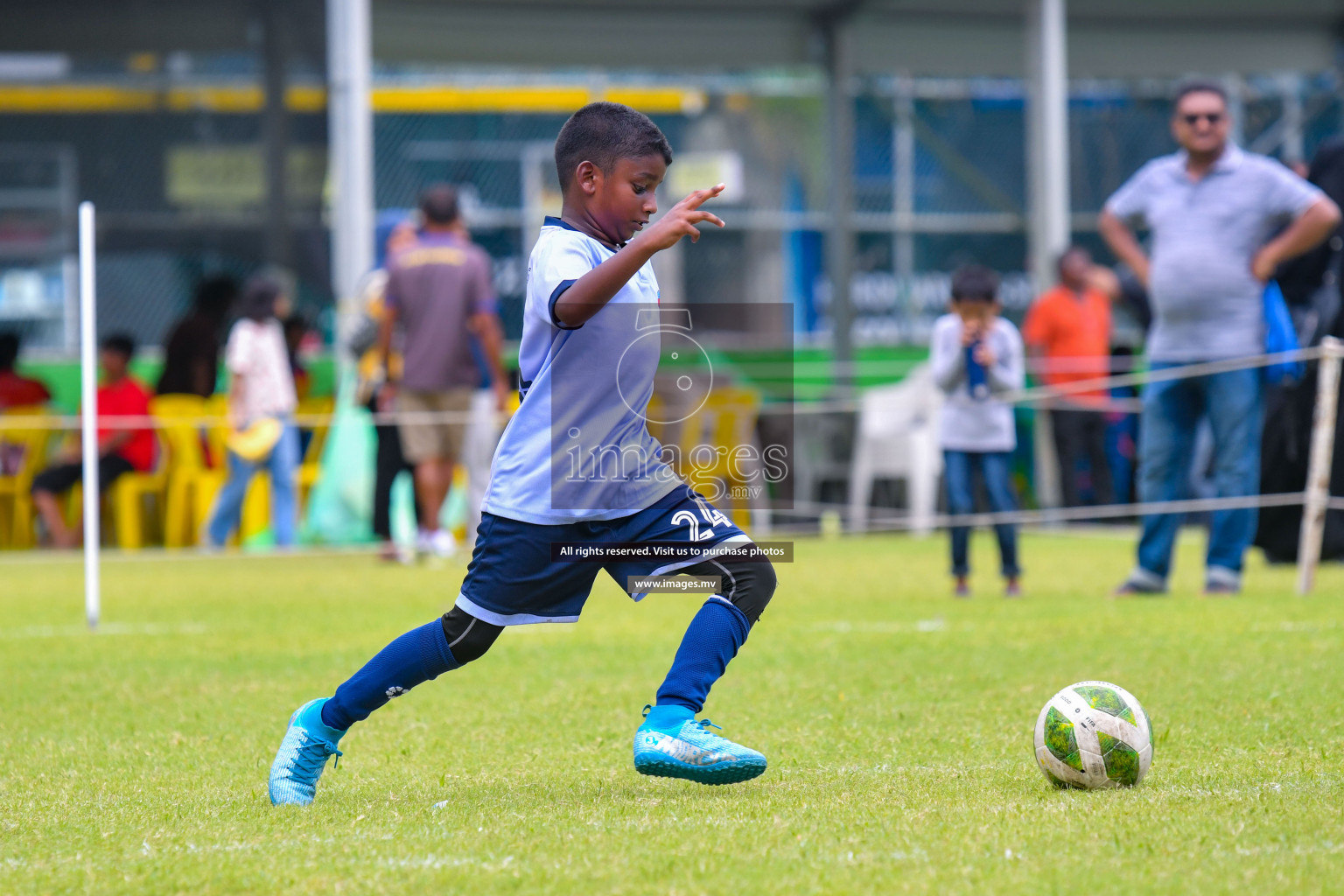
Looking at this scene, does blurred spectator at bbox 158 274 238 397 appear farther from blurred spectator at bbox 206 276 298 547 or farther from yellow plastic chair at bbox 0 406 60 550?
blurred spectator at bbox 206 276 298 547

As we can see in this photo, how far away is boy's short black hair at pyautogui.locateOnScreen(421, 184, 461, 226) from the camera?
405 inches

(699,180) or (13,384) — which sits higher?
(699,180)

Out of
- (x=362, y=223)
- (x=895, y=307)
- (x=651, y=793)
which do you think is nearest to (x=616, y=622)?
(x=651, y=793)

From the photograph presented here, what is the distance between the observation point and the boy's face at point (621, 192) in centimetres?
376

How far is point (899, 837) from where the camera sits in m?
3.20

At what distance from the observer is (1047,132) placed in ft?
48.5

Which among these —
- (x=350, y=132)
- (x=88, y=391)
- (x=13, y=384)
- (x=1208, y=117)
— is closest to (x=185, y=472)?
(x=13, y=384)

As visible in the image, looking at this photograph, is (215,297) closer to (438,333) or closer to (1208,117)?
(438,333)

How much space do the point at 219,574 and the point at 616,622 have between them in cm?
402

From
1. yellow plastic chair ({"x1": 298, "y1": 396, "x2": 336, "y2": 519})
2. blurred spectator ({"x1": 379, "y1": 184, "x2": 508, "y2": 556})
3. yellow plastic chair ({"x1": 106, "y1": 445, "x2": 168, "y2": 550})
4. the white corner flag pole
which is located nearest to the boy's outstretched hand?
the white corner flag pole

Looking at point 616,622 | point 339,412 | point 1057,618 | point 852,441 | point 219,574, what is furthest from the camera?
point 852,441

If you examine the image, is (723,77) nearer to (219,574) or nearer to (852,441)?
(852,441)

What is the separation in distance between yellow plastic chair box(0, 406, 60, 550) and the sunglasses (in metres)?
9.05

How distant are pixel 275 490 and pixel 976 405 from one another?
17.4 ft
